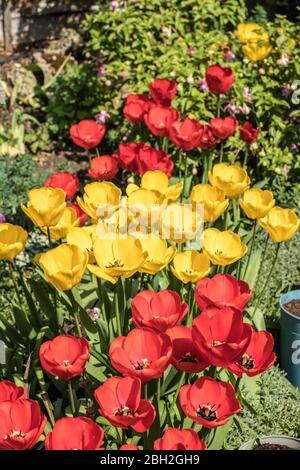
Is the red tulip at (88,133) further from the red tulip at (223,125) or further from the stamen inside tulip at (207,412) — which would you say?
the stamen inside tulip at (207,412)

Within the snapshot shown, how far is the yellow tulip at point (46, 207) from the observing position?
2.15 meters

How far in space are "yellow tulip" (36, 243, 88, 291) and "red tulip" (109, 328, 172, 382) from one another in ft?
0.75

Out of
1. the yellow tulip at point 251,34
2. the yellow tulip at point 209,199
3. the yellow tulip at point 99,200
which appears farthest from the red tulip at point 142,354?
the yellow tulip at point 251,34

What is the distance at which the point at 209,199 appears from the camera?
2396 millimetres

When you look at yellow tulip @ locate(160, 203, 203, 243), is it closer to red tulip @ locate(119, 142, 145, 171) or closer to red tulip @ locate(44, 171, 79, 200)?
red tulip @ locate(44, 171, 79, 200)

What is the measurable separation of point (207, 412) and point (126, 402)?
210 millimetres

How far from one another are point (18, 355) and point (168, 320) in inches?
35.6

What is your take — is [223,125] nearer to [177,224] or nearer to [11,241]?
[177,224]

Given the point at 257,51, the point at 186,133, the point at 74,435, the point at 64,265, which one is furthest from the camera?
the point at 257,51

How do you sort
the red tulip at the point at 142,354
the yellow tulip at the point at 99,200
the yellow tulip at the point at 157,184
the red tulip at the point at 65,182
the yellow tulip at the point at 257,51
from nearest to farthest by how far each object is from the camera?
1. the red tulip at the point at 142,354
2. the yellow tulip at the point at 99,200
3. the yellow tulip at the point at 157,184
4. the red tulip at the point at 65,182
5. the yellow tulip at the point at 257,51

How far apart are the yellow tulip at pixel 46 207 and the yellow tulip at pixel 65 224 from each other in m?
0.12

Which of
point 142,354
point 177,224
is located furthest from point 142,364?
point 177,224

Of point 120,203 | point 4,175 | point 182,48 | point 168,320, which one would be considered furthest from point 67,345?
point 182,48
